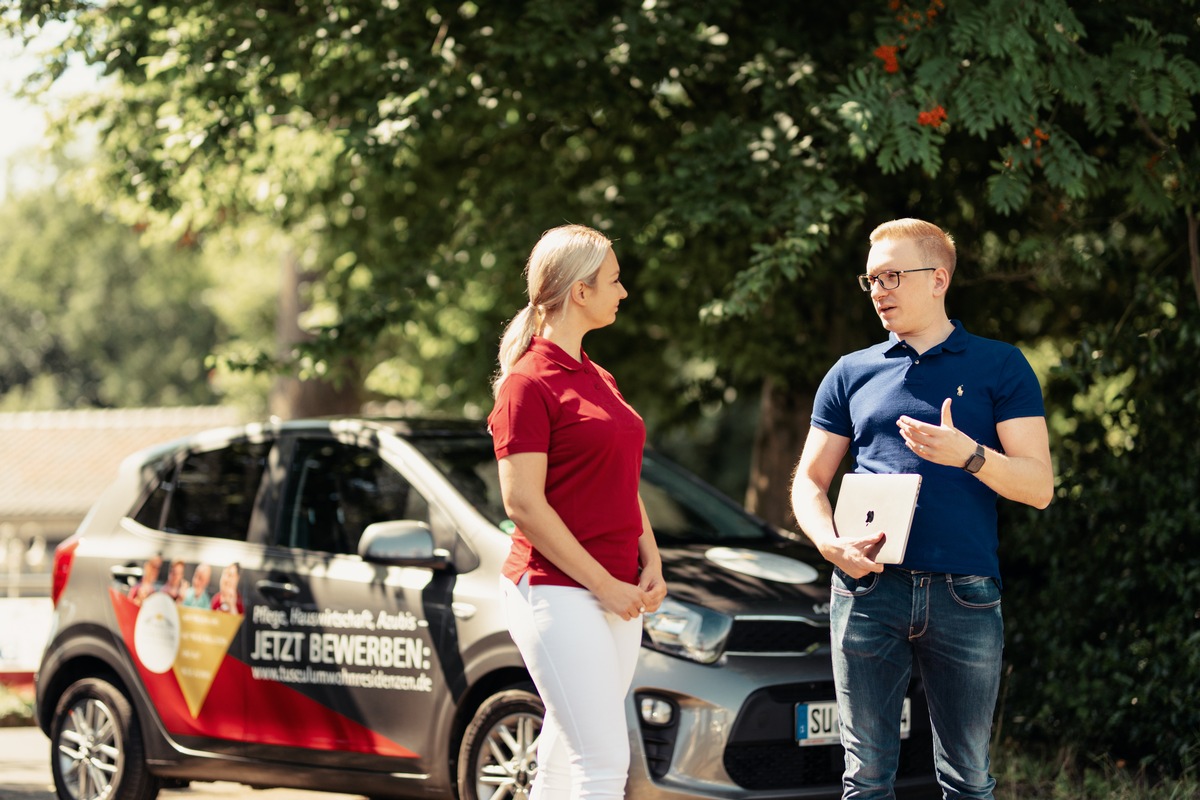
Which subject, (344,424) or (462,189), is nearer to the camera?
(344,424)

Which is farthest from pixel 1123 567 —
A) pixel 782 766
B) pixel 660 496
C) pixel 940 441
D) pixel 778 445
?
pixel 940 441

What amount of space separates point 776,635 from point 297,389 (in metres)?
11.7

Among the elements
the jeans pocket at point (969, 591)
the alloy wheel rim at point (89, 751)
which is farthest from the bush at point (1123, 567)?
the alloy wheel rim at point (89, 751)

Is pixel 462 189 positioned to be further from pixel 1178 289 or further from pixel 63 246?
pixel 63 246

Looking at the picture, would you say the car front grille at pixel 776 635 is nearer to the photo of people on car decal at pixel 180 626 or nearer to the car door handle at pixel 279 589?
the car door handle at pixel 279 589

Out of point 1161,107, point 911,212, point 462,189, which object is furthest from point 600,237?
point 462,189

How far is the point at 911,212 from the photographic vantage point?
895 cm

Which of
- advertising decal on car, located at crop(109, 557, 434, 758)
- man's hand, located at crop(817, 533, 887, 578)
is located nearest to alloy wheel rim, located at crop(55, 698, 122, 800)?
advertising decal on car, located at crop(109, 557, 434, 758)

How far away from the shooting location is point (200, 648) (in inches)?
242

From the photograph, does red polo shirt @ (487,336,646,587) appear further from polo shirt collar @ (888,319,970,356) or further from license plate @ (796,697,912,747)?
license plate @ (796,697,912,747)

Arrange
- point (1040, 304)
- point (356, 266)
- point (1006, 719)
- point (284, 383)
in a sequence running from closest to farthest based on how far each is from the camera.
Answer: point (1006, 719) < point (1040, 304) < point (356, 266) < point (284, 383)

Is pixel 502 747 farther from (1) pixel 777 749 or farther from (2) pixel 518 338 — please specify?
(2) pixel 518 338

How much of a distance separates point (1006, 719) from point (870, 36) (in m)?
3.48

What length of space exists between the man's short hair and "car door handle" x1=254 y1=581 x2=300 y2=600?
9.90ft
